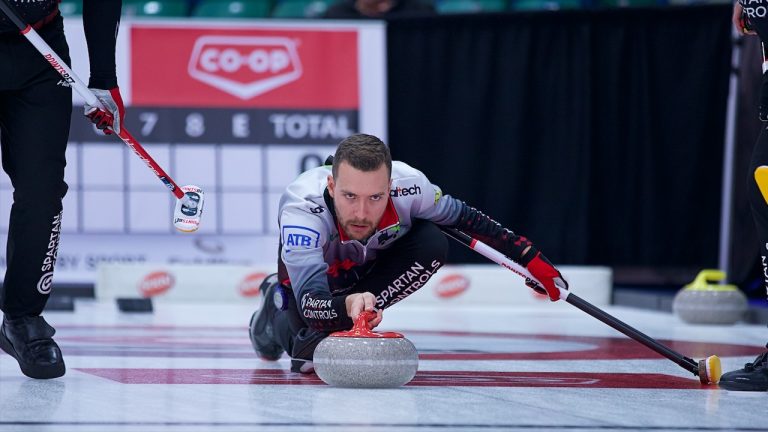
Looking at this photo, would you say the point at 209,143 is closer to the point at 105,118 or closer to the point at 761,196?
the point at 105,118

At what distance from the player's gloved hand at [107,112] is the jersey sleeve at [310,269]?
0.52 metres

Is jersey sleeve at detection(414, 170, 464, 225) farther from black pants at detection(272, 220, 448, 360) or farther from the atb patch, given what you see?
the atb patch

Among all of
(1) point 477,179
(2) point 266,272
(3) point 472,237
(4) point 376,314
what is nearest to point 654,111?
(1) point 477,179

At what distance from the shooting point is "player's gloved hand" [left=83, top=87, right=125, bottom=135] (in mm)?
2932

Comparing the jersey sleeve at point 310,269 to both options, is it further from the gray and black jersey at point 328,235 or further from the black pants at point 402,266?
the black pants at point 402,266

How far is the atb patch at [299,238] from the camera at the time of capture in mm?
2715

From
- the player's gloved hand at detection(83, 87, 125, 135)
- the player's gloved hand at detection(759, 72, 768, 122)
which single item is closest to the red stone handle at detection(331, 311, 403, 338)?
the player's gloved hand at detection(83, 87, 125, 135)

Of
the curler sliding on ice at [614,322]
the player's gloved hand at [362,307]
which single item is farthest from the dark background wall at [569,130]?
the player's gloved hand at [362,307]

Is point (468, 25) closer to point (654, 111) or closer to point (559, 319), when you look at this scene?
point (654, 111)

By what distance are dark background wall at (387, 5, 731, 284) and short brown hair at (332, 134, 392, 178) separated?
4162 mm

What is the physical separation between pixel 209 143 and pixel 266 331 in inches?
138

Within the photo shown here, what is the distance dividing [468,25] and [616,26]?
827 millimetres

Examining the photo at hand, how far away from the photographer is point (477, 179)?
6863 mm

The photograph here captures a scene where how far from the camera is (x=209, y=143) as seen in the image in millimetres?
6738
